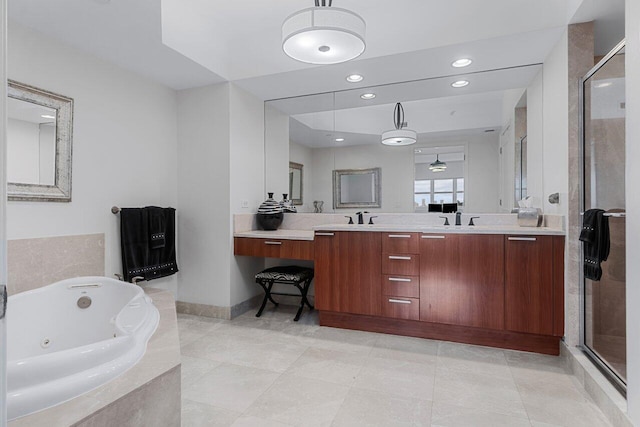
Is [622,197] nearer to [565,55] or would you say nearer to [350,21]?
[565,55]

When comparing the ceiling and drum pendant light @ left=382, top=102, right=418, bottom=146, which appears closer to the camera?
the ceiling

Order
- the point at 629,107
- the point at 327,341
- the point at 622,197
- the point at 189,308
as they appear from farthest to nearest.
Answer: the point at 189,308 → the point at 327,341 → the point at 622,197 → the point at 629,107

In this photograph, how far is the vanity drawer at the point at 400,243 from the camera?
262 cm

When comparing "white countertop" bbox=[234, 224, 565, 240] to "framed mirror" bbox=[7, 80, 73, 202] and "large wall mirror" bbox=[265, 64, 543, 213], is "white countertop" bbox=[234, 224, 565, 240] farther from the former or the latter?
"framed mirror" bbox=[7, 80, 73, 202]

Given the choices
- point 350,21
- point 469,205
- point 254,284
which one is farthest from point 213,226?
point 469,205

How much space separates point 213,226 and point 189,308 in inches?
34.4

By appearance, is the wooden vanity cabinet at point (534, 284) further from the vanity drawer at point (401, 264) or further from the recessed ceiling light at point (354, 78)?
the recessed ceiling light at point (354, 78)

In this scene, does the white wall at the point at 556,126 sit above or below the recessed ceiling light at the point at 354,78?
below

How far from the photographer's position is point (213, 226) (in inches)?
128

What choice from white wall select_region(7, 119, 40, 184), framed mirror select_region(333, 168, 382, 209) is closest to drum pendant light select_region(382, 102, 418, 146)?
framed mirror select_region(333, 168, 382, 209)

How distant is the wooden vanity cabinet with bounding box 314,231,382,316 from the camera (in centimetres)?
273

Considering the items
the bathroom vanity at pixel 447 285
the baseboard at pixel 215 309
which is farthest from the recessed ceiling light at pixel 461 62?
the baseboard at pixel 215 309

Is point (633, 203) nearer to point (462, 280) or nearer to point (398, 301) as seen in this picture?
point (462, 280)

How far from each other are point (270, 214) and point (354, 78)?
5.03ft
